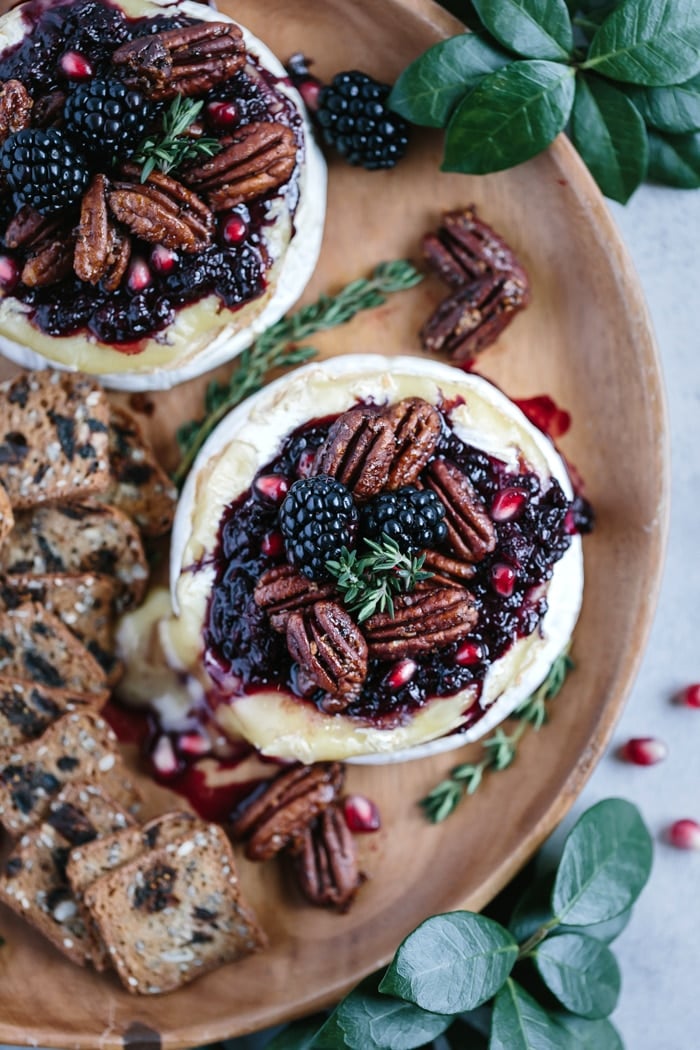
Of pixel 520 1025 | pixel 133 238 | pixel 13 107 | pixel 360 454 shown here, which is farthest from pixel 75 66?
pixel 520 1025

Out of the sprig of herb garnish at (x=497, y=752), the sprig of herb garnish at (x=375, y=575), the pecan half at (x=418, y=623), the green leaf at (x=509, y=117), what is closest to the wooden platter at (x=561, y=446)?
the sprig of herb garnish at (x=497, y=752)

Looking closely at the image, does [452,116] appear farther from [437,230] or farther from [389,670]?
[389,670]

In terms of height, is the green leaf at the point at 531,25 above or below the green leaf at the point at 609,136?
above

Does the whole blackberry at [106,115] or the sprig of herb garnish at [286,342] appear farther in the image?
the sprig of herb garnish at [286,342]

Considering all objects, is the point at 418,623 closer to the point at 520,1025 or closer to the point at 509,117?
the point at 520,1025

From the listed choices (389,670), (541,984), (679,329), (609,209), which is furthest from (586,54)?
(541,984)

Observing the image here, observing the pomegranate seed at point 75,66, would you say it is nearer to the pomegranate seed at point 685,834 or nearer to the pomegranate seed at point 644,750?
the pomegranate seed at point 644,750
